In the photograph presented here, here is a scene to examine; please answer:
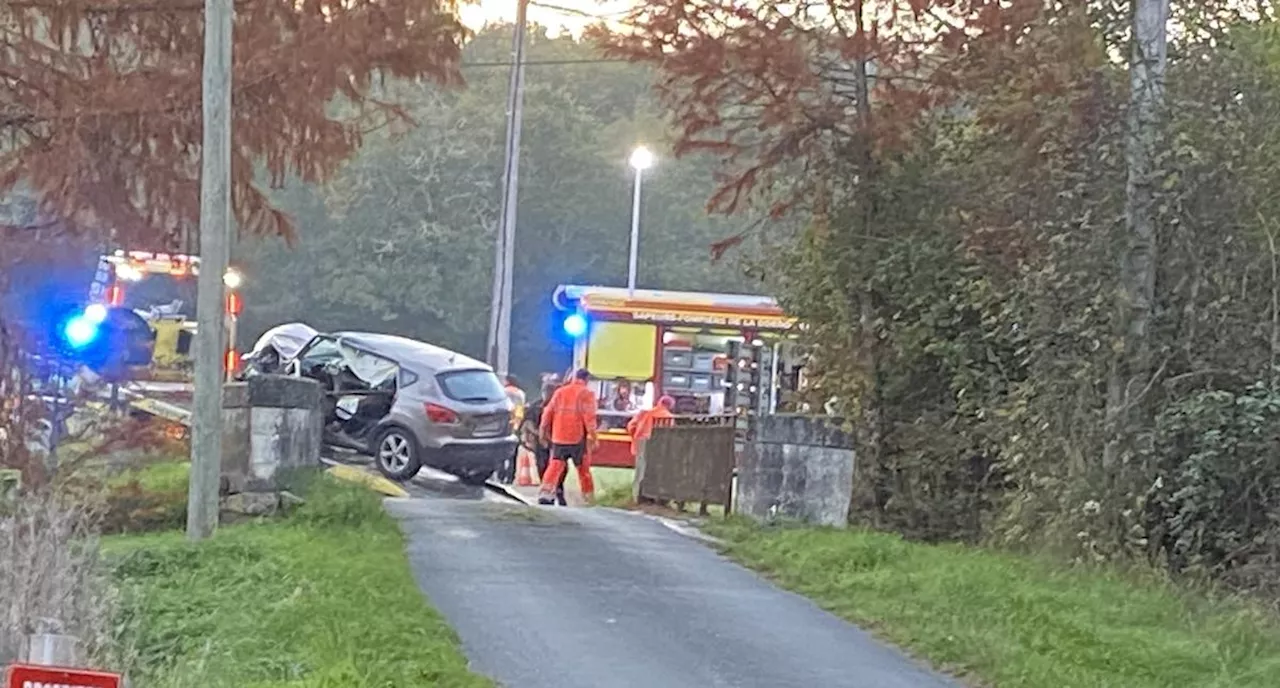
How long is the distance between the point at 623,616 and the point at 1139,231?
5.03 m

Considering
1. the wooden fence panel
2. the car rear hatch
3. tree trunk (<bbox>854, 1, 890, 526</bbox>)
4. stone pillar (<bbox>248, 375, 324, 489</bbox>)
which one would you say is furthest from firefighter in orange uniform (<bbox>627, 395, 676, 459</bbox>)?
stone pillar (<bbox>248, 375, 324, 489</bbox>)

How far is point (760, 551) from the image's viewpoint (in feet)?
47.8

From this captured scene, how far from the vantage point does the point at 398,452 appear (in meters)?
21.9

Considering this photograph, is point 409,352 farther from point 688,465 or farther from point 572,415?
point 688,465

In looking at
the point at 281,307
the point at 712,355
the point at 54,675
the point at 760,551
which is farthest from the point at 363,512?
the point at 281,307

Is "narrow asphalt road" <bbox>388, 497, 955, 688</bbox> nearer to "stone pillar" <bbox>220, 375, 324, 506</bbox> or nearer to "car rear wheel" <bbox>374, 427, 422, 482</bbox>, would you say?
"stone pillar" <bbox>220, 375, 324, 506</bbox>

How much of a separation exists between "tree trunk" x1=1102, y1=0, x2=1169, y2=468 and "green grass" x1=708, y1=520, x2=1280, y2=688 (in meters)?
1.42

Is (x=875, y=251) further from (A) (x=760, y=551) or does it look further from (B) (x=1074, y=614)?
(B) (x=1074, y=614)

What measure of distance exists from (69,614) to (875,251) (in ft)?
31.6

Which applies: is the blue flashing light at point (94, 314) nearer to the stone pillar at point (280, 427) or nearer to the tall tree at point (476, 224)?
the stone pillar at point (280, 427)

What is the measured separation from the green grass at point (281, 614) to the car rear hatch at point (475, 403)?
7.94m

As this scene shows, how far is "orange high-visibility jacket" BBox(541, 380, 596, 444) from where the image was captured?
21406 mm

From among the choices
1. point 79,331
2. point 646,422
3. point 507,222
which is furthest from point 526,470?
point 79,331

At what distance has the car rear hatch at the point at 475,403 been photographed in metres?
22.1
